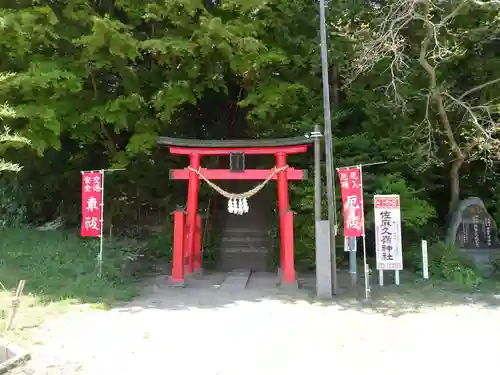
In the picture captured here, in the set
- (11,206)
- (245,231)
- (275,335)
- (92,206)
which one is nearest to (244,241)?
(245,231)

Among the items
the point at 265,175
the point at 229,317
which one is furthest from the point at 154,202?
the point at 229,317

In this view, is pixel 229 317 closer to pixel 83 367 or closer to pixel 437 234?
pixel 83 367

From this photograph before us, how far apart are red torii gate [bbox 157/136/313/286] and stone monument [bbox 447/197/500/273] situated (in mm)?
4816

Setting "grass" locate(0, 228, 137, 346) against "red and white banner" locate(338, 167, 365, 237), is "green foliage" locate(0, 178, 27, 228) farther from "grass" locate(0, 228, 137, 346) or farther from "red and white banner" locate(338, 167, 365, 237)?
"red and white banner" locate(338, 167, 365, 237)

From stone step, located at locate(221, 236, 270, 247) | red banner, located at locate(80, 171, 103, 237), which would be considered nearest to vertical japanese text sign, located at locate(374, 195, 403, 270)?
stone step, located at locate(221, 236, 270, 247)

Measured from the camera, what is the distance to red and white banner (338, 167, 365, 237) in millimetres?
9594

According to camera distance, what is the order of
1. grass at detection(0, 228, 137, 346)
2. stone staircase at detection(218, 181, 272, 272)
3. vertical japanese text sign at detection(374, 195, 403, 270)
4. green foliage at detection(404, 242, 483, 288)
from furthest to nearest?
stone staircase at detection(218, 181, 272, 272) → green foliage at detection(404, 242, 483, 288) → vertical japanese text sign at detection(374, 195, 403, 270) → grass at detection(0, 228, 137, 346)

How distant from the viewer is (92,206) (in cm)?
1056

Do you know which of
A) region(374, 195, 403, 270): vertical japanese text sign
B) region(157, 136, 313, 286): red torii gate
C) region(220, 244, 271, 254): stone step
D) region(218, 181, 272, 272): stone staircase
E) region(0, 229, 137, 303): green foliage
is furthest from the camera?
region(220, 244, 271, 254): stone step

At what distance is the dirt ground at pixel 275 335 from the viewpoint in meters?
5.53

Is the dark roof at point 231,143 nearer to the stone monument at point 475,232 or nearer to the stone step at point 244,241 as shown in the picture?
the stone step at point 244,241

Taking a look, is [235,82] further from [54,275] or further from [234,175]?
[54,275]

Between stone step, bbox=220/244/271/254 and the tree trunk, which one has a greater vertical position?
the tree trunk

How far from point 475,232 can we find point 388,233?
3.83 metres
